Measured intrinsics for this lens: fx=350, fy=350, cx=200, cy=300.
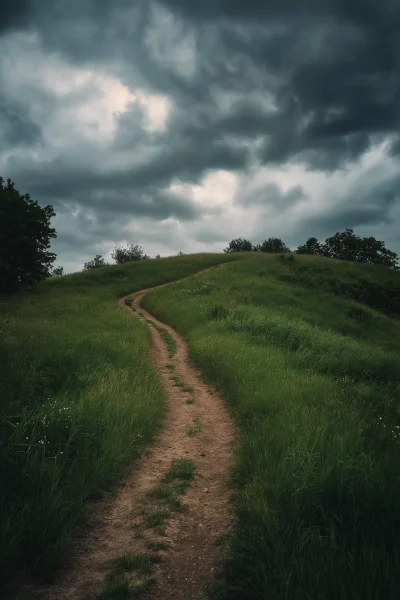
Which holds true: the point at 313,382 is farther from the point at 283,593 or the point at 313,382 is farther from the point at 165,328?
the point at 165,328

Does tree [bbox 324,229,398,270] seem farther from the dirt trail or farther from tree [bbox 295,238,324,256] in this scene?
the dirt trail

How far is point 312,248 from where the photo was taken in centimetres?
10700

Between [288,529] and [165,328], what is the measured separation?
54.4 feet

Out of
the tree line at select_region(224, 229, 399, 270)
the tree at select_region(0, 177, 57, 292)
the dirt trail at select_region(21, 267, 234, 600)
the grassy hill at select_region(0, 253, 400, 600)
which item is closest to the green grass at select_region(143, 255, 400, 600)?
the grassy hill at select_region(0, 253, 400, 600)

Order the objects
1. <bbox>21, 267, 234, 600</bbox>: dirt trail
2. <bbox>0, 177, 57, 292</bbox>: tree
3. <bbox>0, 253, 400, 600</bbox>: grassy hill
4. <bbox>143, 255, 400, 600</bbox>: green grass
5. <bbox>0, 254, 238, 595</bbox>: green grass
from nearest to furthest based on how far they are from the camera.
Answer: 1. <bbox>143, 255, 400, 600</bbox>: green grass
2. <bbox>0, 253, 400, 600</bbox>: grassy hill
3. <bbox>21, 267, 234, 600</bbox>: dirt trail
4. <bbox>0, 254, 238, 595</bbox>: green grass
5. <bbox>0, 177, 57, 292</bbox>: tree

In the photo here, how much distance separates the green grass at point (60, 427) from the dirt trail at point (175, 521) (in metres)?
0.26

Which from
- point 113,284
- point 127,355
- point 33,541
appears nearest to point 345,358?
point 127,355

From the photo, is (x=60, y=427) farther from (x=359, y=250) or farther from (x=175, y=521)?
(x=359, y=250)

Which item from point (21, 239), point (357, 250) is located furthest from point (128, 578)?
point (357, 250)

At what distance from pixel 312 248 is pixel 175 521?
10958cm

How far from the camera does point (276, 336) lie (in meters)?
15.8

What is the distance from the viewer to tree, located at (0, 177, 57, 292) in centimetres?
2817

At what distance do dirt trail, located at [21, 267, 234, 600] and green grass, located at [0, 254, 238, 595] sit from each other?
259 millimetres

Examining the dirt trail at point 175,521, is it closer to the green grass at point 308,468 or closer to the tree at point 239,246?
the green grass at point 308,468
